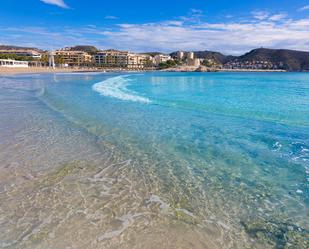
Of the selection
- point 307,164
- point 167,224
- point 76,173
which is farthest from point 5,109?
point 307,164

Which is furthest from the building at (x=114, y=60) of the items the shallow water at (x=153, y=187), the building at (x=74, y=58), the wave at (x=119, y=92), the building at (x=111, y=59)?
the shallow water at (x=153, y=187)

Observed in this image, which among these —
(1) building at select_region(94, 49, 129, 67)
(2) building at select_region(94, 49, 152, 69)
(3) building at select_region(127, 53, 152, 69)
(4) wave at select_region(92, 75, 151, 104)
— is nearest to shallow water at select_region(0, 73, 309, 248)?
(4) wave at select_region(92, 75, 151, 104)

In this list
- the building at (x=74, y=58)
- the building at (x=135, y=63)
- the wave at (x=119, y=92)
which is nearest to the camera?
the wave at (x=119, y=92)

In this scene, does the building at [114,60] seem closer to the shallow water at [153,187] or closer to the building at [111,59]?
the building at [111,59]

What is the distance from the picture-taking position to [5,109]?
15469 mm

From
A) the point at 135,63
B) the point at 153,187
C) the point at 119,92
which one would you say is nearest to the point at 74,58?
the point at 135,63

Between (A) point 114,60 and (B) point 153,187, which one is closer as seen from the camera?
(B) point 153,187

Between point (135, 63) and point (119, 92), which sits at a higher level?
point (135, 63)

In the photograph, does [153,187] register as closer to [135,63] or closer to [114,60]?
[114,60]

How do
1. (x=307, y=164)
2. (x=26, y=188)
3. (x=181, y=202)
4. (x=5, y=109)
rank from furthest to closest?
1. (x=5, y=109)
2. (x=307, y=164)
3. (x=26, y=188)
4. (x=181, y=202)

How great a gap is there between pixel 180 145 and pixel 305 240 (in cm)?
518

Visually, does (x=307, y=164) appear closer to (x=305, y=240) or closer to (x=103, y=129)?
(x=305, y=240)

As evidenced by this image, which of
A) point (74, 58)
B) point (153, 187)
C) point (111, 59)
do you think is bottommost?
point (153, 187)

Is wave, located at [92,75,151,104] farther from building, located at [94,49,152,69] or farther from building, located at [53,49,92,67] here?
building, located at [94,49,152,69]
